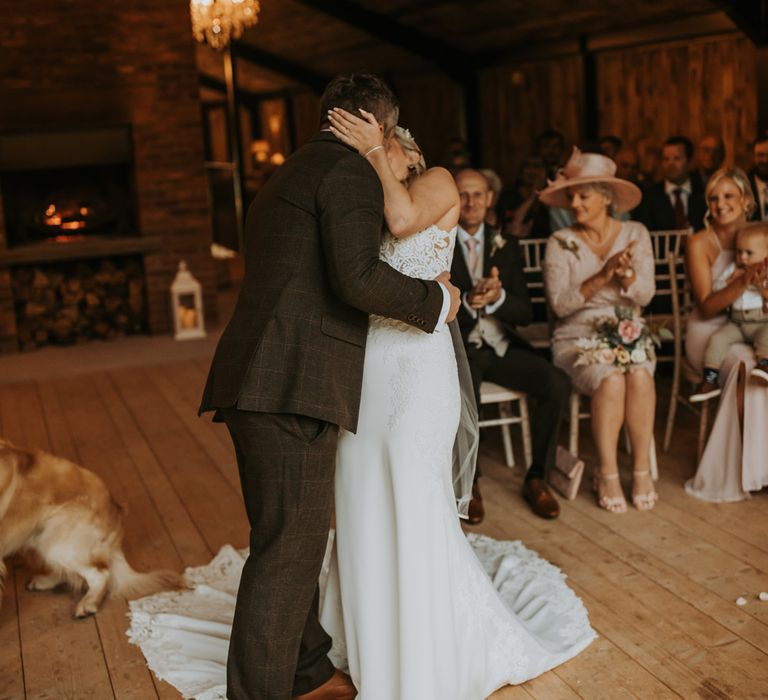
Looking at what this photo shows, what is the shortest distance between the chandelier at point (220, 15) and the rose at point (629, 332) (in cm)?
559

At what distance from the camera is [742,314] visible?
4.30 meters

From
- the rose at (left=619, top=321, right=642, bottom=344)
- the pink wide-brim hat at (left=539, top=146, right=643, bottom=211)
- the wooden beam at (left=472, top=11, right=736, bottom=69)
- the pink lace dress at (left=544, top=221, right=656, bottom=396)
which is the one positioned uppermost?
the wooden beam at (left=472, top=11, right=736, bottom=69)

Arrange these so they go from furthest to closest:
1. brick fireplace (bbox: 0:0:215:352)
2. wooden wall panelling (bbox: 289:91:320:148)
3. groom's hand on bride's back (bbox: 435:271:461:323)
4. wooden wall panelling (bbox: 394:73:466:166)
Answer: wooden wall panelling (bbox: 289:91:320:148) → wooden wall panelling (bbox: 394:73:466:166) → brick fireplace (bbox: 0:0:215:352) → groom's hand on bride's back (bbox: 435:271:461:323)

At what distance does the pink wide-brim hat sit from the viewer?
4.23 meters

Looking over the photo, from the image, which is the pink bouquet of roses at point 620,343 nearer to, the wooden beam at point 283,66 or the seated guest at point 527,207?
the seated guest at point 527,207

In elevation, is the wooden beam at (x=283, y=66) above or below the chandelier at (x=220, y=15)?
above

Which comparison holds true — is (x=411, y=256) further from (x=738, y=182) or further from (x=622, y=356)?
(x=738, y=182)

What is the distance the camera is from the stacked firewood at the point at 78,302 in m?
8.48

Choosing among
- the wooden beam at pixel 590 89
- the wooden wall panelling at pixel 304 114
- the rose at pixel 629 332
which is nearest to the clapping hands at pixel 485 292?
the rose at pixel 629 332

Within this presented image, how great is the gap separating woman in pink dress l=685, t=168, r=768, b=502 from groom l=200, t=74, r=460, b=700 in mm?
2097

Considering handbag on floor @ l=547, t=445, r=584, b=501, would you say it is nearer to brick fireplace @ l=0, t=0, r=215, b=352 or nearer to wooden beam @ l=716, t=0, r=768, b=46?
wooden beam @ l=716, t=0, r=768, b=46

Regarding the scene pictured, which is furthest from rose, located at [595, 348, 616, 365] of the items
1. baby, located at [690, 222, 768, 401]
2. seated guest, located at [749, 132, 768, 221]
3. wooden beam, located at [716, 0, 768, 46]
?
wooden beam, located at [716, 0, 768, 46]

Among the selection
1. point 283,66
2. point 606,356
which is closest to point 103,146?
point 606,356

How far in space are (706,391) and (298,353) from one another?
100 inches
